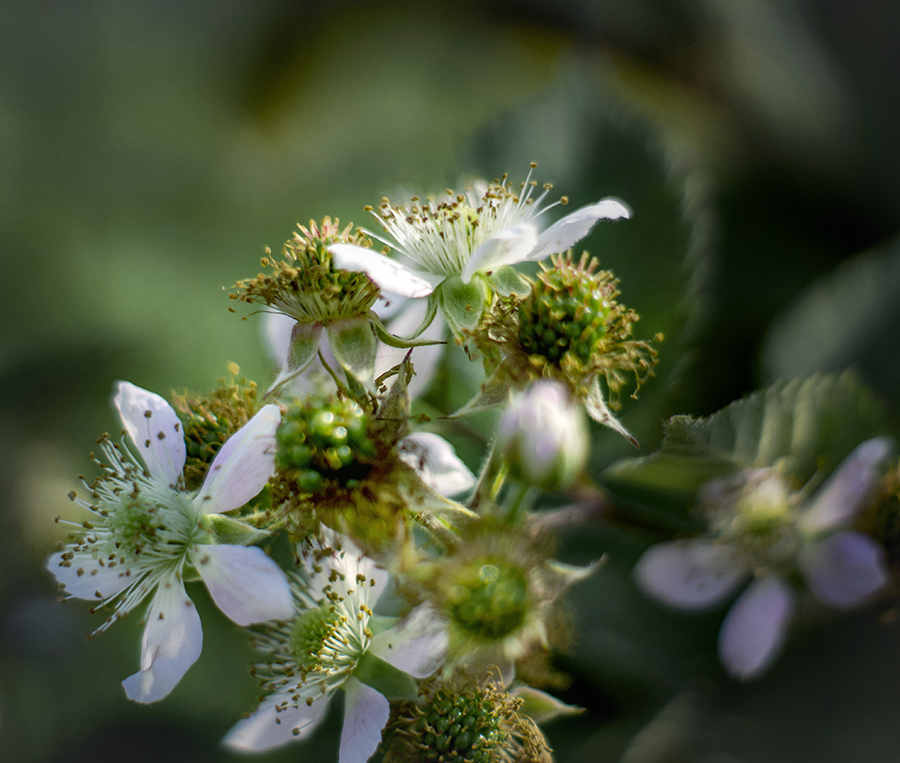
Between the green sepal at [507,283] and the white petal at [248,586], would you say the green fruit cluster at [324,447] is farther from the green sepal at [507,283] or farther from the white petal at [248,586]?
the green sepal at [507,283]

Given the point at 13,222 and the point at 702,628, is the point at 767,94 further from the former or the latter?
the point at 13,222

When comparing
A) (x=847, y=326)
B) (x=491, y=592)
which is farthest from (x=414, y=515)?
(x=847, y=326)

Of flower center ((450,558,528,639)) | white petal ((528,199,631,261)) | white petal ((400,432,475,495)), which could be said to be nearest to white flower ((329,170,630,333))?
white petal ((528,199,631,261))

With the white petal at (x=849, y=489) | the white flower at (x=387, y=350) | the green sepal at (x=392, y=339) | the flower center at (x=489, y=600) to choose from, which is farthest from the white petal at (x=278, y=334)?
the white petal at (x=849, y=489)

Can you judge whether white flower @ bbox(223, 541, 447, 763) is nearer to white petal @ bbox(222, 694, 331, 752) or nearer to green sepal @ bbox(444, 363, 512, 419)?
white petal @ bbox(222, 694, 331, 752)

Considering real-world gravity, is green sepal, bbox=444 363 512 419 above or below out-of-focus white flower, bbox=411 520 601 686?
above
